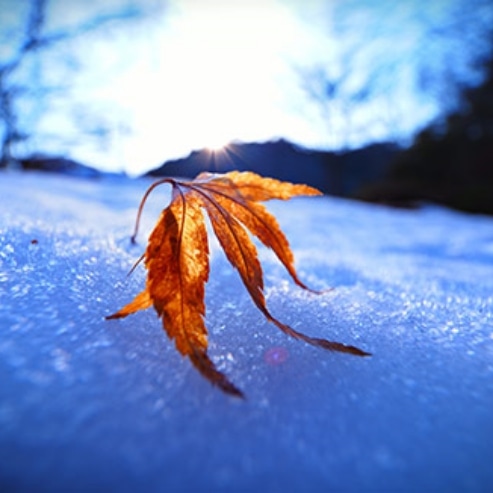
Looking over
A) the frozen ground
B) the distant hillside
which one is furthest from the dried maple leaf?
the distant hillside

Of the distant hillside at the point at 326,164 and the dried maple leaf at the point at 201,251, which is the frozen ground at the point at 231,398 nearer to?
the dried maple leaf at the point at 201,251

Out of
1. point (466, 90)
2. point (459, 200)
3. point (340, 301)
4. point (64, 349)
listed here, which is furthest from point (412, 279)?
point (466, 90)

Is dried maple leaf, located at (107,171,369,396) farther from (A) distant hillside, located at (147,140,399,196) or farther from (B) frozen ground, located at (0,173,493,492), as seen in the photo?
(A) distant hillside, located at (147,140,399,196)

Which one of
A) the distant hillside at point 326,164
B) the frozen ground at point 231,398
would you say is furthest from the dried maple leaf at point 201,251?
the distant hillside at point 326,164

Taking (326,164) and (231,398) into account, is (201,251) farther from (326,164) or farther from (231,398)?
(326,164)

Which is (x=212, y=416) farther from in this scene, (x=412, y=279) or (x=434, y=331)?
(x=412, y=279)

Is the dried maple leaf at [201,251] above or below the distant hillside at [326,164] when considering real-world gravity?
below
